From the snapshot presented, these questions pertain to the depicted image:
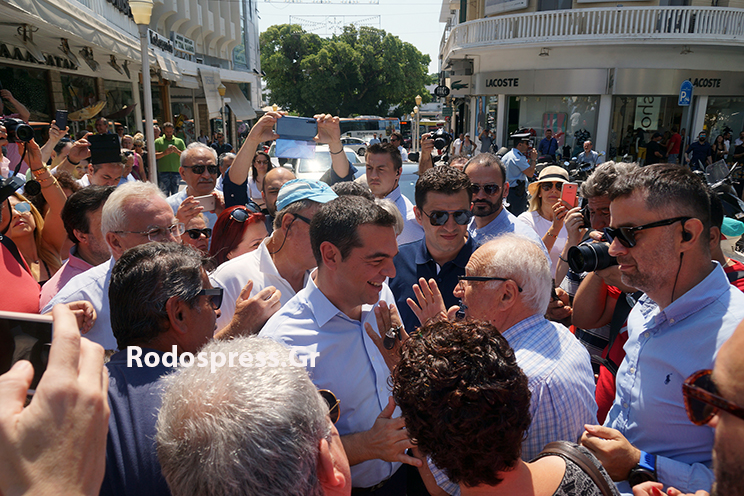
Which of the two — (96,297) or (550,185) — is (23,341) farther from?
(550,185)

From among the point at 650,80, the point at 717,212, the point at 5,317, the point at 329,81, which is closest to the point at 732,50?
the point at 650,80

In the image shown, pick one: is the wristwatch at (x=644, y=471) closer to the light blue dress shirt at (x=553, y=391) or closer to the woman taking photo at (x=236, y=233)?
the light blue dress shirt at (x=553, y=391)

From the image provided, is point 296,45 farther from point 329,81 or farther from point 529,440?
point 529,440

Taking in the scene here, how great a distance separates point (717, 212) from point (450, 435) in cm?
178

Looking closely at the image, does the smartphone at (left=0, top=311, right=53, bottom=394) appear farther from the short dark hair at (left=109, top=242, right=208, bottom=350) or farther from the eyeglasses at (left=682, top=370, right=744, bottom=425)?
the eyeglasses at (left=682, top=370, right=744, bottom=425)

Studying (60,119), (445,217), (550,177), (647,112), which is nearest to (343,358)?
(445,217)

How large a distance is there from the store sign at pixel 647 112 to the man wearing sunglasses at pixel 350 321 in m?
20.7

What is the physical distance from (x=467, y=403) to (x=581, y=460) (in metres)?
0.43

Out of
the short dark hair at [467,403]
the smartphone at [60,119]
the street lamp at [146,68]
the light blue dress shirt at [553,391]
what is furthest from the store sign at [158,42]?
Answer: the short dark hair at [467,403]

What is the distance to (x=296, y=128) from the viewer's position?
15.0ft

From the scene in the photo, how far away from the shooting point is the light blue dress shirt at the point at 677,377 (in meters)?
1.74

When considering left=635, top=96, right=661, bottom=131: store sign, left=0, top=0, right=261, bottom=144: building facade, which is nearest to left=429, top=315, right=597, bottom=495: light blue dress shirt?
left=0, top=0, right=261, bottom=144: building facade

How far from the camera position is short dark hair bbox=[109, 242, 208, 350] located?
1658mm

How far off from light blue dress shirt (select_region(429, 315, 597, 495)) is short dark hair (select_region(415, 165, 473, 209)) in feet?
4.93
